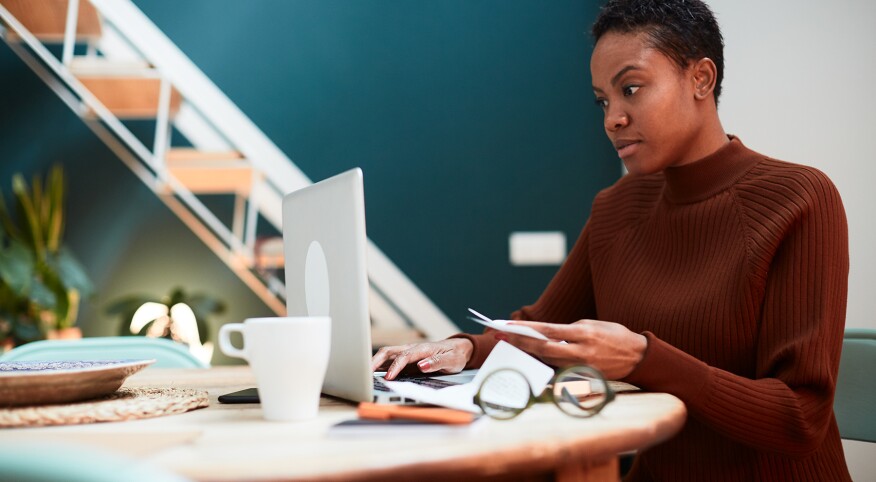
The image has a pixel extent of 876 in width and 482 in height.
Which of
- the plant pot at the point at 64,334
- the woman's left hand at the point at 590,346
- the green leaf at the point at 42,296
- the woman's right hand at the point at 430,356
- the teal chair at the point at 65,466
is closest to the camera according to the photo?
the teal chair at the point at 65,466

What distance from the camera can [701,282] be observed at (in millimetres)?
1234

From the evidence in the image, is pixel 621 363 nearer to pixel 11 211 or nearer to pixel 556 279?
pixel 556 279

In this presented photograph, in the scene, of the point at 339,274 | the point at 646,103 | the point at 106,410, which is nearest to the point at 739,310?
the point at 646,103

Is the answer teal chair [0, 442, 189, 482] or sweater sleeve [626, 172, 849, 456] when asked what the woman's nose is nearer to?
sweater sleeve [626, 172, 849, 456]

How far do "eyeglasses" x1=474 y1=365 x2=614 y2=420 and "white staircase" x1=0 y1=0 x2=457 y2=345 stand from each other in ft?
7.31

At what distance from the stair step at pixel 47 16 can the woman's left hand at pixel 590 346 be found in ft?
9.66

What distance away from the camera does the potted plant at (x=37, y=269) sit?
2.82 meters

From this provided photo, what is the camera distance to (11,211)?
305 centimetres

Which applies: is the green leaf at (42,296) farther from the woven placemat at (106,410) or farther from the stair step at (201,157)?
the woven placemat at (106,410)

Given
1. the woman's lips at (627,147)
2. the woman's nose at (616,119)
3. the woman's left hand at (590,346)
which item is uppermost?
the woman's nose at (616,119)

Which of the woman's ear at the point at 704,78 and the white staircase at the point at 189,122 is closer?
the woman's ear at the point at 704,78

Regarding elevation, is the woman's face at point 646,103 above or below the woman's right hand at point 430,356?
above

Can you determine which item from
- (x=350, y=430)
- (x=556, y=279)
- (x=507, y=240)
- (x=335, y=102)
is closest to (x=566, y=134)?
(x=507, y=240)

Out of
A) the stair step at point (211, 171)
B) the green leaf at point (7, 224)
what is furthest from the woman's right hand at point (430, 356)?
the green leaf at point (7, 224)
